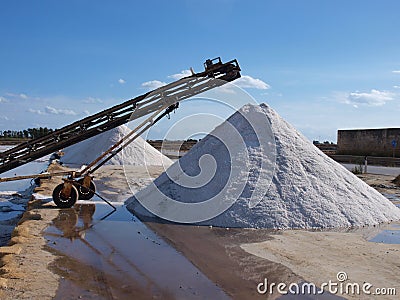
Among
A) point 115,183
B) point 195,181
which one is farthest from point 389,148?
point 195,181

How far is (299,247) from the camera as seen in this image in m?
4.49

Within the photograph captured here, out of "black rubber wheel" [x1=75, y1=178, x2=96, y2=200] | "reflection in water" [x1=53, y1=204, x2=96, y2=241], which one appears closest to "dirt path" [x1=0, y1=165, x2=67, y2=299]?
"reflection in water" [x1=53, y1=204, x2=96, y2=241]

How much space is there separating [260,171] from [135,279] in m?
3.24

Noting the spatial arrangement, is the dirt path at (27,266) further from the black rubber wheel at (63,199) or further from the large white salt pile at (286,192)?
the large white salt pile at (286,192)

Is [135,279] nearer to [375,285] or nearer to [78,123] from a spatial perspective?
[375,285]

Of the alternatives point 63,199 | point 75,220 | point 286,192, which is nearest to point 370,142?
point 286,192

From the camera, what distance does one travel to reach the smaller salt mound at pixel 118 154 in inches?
671

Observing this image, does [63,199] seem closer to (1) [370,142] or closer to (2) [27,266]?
(2) [27,266]

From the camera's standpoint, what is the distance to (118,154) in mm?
17438

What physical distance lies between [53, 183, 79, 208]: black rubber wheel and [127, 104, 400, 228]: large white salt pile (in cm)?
98

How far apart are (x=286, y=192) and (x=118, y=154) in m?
12.6

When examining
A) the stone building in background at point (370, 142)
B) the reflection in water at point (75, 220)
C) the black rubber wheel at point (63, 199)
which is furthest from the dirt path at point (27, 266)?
the stone building in background at point (370, 142)

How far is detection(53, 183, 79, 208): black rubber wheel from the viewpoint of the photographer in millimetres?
6680

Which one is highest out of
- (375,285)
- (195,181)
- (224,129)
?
(224,129)
